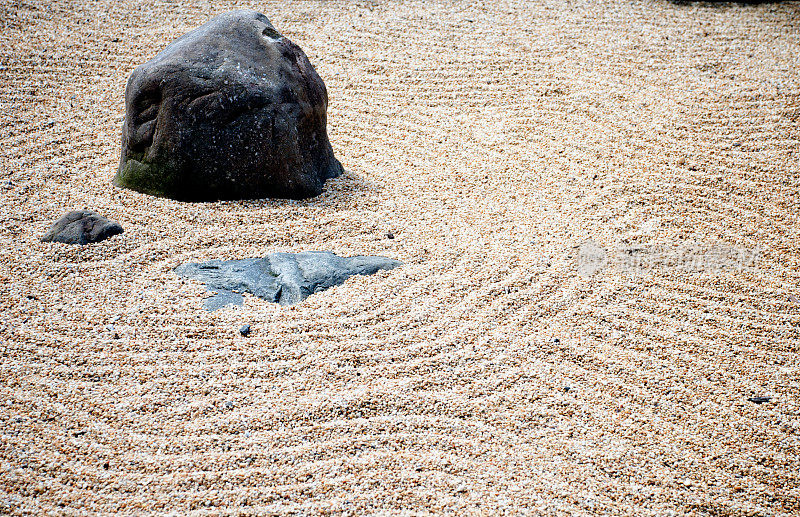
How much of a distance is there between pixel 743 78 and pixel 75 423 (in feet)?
20.8

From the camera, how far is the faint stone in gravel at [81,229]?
12.7 feet

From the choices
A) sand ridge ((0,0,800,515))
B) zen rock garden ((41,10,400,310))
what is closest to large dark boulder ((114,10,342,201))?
zen rock garden ((41,10,400,310))

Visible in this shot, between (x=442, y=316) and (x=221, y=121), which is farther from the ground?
(x=221, y=121)

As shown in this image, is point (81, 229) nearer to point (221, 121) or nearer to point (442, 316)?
point (221, 121)

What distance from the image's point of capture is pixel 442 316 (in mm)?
3438

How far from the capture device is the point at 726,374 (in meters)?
3.12

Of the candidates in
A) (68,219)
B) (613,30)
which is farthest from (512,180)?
(613,30)

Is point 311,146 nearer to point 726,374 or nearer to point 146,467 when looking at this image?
point 146,467

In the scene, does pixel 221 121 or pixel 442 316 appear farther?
pixel 221 121

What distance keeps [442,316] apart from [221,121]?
205 cm

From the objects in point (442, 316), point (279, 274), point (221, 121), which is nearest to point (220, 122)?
point (221, 121)

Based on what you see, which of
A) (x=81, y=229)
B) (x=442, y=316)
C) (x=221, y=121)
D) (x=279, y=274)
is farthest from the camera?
(x=221, y=121)

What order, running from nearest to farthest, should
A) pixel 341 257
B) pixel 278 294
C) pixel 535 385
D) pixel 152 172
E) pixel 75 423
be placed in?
pixel 75 423 < pixel 535 385 < pixel 278 294 < pixel 341 257 < pixel 152 172

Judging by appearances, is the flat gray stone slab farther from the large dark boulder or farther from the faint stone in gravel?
the large dark boulder
